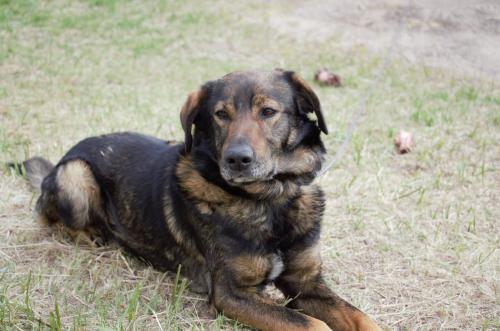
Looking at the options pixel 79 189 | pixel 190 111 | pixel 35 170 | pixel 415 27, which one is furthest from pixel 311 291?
pixel 415 27

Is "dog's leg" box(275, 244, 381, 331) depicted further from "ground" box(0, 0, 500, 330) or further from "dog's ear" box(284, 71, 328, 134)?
"dog's ear" box(284, 71, 328, 134)

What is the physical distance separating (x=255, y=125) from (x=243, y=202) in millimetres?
508

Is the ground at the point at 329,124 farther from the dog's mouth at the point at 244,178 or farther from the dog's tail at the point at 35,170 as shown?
the dog's mouth at the point at 244,178

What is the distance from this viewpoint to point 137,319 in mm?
3193

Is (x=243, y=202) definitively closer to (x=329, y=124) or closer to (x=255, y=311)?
(x=255, y=311)

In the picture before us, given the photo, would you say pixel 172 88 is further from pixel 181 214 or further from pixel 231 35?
pixel 181 214

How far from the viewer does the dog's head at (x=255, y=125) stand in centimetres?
325

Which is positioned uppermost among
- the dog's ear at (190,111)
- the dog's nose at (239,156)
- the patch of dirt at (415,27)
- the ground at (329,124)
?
the dog's ear at (190,111)

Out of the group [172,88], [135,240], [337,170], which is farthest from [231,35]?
[135,240]

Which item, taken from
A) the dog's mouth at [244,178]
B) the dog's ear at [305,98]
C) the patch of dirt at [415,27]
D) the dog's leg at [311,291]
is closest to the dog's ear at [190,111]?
the dog's mouth at [244,178]

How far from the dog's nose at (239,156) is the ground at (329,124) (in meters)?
0.90

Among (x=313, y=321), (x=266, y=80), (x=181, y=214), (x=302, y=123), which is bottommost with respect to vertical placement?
(x=313, y=321)

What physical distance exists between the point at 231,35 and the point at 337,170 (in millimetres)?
6772

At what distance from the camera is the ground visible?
359 cm
